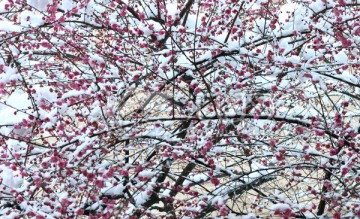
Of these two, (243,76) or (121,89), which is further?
(121,89)

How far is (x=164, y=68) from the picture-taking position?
4332 mm

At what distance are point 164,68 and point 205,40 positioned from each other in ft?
2.78

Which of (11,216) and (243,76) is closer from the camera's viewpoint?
(11,216)

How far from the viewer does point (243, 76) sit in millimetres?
4215

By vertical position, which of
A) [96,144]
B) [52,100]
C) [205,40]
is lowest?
[96,144]

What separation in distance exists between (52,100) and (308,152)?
219cm

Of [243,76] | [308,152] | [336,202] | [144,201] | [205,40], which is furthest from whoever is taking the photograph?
[205,40]

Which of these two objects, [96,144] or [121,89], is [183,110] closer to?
[121,89]

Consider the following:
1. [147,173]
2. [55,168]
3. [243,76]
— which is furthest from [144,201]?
[243,76]

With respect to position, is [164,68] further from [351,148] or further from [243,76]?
[351,148]

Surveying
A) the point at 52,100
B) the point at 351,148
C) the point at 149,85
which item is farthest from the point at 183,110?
the point at 351,148

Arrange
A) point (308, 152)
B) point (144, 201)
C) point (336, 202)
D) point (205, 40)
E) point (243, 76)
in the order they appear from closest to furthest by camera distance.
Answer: point (336, 202) < point (308, 152) < point (243, 76) < point (144, 201) < point (205, 40)

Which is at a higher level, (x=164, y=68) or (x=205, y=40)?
(x=205, y=40)

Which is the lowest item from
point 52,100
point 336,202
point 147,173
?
Result: point 336,202
